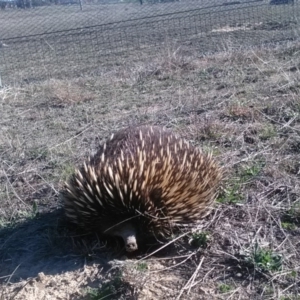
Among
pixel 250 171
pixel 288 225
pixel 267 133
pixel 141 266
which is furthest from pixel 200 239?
pixel 267 133

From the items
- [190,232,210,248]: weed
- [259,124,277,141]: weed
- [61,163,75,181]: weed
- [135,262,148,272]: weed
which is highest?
[61,163,75,181]: weed

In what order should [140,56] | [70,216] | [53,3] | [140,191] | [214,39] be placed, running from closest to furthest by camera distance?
[140,191] → [70,216] → [140,56] → [214,39] → [53,3]

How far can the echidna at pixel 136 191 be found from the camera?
400 centimetres

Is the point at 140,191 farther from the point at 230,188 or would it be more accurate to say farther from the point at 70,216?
the point at 230,188

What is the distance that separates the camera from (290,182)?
189 inches

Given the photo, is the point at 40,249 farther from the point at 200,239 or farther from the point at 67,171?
the point at 200,239

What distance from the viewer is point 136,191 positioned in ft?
13.1

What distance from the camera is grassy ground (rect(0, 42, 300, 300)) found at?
3.74 meters

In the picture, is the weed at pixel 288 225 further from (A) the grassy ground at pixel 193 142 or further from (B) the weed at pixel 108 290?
(B) the weed at pixel 108 290

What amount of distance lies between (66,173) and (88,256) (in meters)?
1.36

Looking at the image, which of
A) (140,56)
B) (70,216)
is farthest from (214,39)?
(70,216)

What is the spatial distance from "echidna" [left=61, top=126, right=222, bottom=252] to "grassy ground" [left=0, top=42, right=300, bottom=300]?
17 cm

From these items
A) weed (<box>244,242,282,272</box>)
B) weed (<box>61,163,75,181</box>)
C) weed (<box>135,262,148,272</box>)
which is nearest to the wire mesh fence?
weed (<box>61,163,75,181</box>)

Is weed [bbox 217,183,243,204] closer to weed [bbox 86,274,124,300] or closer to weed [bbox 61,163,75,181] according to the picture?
weed [bbox 86,274,124,300]
